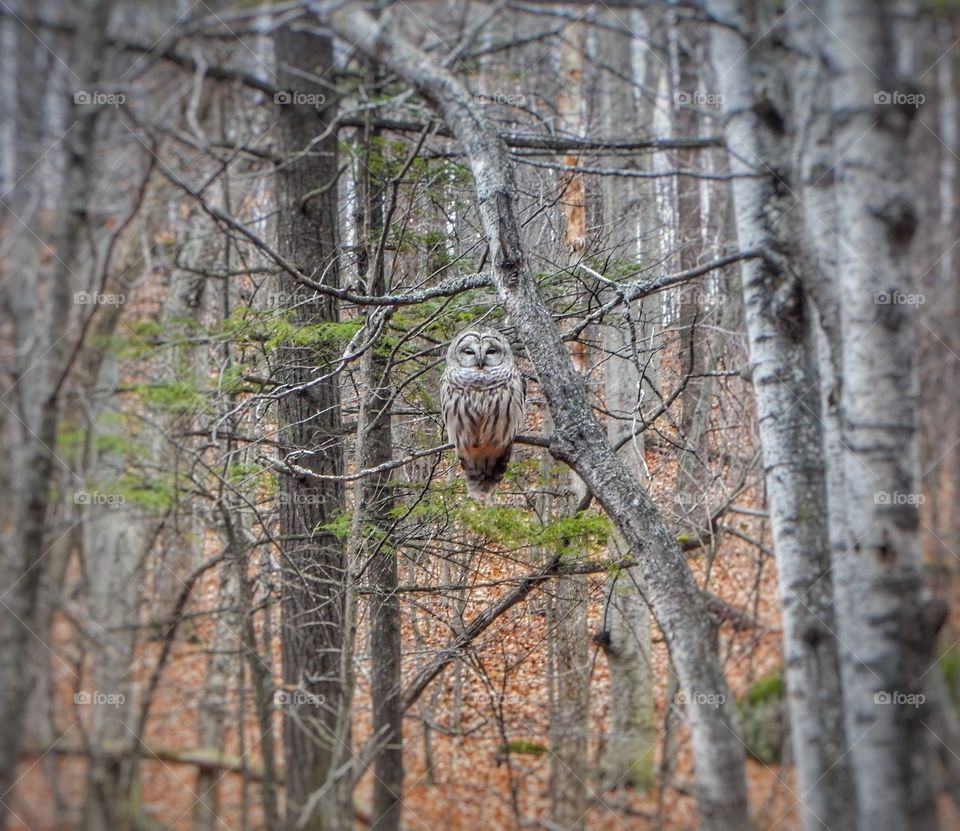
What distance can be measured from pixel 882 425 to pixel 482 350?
140 cm

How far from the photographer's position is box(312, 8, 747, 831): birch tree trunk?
1.90 meters

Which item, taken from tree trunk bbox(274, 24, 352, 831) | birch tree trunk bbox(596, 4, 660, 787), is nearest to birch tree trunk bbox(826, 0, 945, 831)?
birch tree trunk bbox(596, 4, 660, 787)

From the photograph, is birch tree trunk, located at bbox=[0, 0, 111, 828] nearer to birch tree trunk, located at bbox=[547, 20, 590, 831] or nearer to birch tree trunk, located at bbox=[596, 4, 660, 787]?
birch tree trunk, located at bbox=[547, 20, 590, 831]

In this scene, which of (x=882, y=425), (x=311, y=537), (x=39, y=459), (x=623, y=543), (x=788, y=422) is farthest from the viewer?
(x=311, y=537)

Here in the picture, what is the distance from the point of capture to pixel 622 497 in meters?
2.04

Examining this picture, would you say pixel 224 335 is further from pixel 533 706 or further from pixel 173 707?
pixel 533 706

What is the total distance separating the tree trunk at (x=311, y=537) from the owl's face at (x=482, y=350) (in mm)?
481

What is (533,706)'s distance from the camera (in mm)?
2686

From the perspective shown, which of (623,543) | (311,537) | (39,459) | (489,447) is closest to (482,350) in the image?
(489,447)

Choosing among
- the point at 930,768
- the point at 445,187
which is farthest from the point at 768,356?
the point at 445,187

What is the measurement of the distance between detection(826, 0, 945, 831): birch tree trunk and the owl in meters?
1.23

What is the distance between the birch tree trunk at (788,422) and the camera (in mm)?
1783

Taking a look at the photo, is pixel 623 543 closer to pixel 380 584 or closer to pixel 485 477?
pixel 485 477

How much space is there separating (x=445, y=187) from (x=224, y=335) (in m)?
1.09
